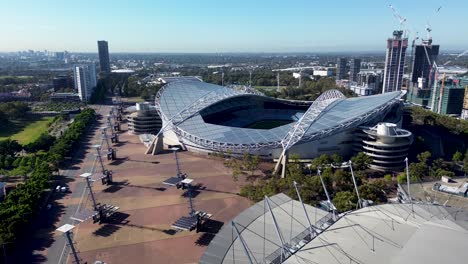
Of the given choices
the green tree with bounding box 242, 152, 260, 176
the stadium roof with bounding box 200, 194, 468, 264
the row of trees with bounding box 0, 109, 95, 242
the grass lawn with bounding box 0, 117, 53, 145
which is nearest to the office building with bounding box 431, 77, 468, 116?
the green tree with bounding box 242, 152, 260, 176

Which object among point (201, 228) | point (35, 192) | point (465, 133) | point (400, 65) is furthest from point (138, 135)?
point (400, 65)

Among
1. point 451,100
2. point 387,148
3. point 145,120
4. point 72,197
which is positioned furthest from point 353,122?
point 451,100

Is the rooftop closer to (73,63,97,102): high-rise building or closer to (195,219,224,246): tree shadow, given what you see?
(195,219,224,246): tree shadow

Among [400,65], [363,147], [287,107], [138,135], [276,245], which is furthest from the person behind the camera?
[400,65]

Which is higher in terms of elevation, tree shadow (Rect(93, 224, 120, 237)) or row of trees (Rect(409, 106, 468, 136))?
row of trees (Rect(409, 106, 468, 136))

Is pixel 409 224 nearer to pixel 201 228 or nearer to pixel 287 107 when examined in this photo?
pixel 201 228

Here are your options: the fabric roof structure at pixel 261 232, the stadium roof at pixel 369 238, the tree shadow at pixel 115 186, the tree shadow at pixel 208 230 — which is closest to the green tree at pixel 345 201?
the fabric roof structure at pixel 261 232

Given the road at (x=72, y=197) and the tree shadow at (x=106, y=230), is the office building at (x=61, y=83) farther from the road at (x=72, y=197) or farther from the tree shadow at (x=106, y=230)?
the tree shadow at (x=106, y=230)
